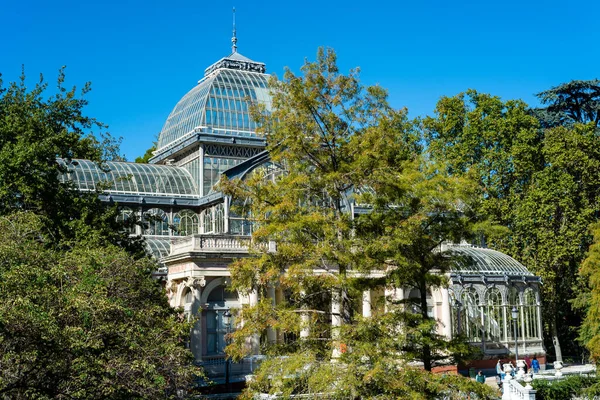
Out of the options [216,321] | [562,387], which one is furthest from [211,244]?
[562,387]

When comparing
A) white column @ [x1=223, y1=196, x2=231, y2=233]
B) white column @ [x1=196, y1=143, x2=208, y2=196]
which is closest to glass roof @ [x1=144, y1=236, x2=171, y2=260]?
white column @ [x1=223, y1=196, x2=231, y2=233]

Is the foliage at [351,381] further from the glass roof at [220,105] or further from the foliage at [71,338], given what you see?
the glass roof at [220,105]

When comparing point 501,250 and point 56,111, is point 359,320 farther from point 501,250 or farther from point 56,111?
point 501,250

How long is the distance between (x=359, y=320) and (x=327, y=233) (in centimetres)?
224

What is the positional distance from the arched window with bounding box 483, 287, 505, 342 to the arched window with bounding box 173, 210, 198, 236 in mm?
15365

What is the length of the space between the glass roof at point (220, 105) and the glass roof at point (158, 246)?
263 inches

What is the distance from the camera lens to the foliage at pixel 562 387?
29469 millimetres

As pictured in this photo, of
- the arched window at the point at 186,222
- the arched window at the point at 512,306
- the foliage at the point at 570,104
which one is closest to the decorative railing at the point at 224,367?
the arched window at the point at 186,222

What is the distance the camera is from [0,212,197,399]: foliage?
15805 mm

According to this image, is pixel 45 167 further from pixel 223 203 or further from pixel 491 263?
pixel 491 263

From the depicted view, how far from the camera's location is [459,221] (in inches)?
858

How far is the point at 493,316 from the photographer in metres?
42.0

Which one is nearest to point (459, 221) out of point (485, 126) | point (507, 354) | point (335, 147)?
point (335, 147)

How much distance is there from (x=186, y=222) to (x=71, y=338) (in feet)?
86.9
